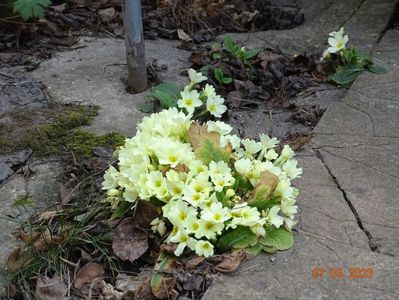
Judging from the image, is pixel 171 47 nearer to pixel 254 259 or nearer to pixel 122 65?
pixel 122 65

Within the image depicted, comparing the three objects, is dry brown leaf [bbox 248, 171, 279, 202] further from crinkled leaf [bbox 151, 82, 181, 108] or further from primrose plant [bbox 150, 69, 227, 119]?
crinkled leaf [bbox 151, 82, 181, 108]

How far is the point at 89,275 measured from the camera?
2109mm

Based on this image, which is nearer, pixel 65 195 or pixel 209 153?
pixel 209 153

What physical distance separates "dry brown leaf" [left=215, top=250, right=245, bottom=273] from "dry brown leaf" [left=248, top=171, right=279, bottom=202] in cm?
21

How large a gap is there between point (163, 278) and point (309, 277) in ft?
1.54

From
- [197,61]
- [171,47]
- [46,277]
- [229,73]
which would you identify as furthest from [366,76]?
[46,277]

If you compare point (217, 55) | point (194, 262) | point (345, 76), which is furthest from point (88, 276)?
point (345, 76)

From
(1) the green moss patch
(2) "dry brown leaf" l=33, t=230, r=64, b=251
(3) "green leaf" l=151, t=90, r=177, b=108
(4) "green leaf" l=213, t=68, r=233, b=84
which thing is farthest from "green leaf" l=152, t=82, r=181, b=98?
(2) "dry brown leaf" l=33, t=230, r=64, b=251

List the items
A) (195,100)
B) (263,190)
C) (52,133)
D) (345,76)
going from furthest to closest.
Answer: (345,76)
(52,133)
(195,100)
(263,190)

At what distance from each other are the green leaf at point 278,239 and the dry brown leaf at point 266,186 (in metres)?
0.13

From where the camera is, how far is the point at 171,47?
13.7 feet

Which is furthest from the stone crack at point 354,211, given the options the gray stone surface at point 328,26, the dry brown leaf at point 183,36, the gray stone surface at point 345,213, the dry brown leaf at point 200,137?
the dry brown leaf at point 183,36

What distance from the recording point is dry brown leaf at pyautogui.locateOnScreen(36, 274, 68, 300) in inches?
79.6
